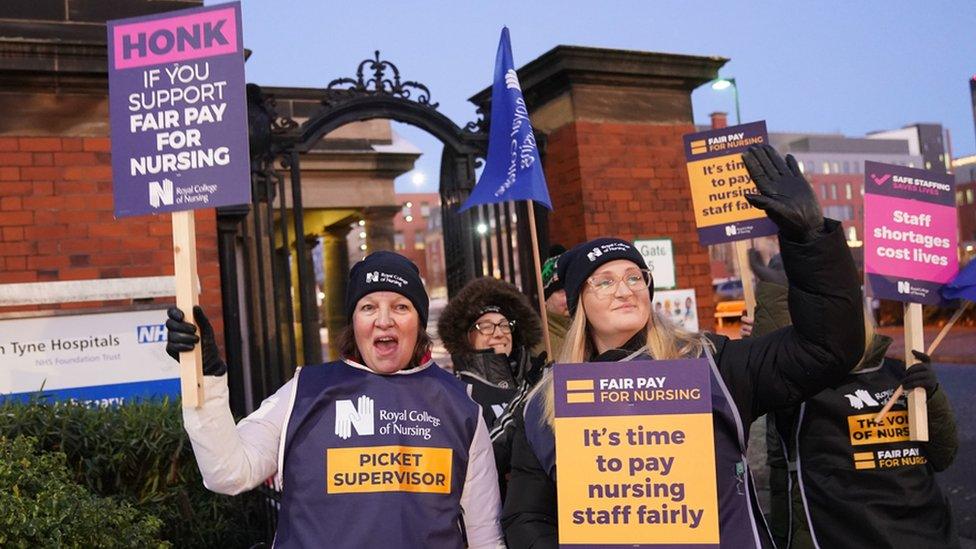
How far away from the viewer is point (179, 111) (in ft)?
9.22

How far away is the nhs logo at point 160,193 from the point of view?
2.74m

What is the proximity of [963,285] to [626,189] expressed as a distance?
3929mm

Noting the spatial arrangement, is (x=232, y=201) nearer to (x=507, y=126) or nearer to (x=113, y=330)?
(x=507, y=126)

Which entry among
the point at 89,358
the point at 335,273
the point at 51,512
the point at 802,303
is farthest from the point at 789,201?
the point at 335,273

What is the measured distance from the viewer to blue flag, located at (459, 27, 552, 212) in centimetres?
444

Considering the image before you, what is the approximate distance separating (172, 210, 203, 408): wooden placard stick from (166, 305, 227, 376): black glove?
24 mm

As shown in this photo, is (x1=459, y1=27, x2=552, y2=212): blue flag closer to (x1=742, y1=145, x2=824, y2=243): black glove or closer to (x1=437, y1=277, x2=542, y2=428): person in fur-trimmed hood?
(x1=437, y1=277, x2=542, y2=428): person in fur-trimmed hood

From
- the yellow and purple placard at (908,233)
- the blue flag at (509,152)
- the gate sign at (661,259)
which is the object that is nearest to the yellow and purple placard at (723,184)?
the yellow and purple placard at (908,233)

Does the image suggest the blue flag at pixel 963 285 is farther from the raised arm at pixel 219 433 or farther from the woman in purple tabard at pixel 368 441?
the raised arm at pixel 219 433

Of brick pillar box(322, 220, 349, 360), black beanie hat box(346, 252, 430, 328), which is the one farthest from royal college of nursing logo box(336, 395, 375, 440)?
brick pillar box(322, 220, 349, 360)

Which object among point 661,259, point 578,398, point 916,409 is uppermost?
point 661,259

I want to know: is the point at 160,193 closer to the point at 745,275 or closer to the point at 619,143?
the point at 745,275

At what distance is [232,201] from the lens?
2.75 metres

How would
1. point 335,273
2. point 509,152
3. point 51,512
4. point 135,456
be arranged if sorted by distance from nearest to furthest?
point 51,512 → point 135,456 → point 509,152 → point 335,273
